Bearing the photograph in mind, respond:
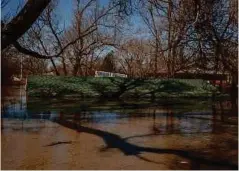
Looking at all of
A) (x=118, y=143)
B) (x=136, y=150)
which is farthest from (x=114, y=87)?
(x=136, y=150)

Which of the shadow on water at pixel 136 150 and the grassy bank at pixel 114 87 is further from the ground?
the grassy bank at pixel 114 87

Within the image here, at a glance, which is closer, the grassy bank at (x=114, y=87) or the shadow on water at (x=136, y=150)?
the shadow on water at (x=136, y=150)

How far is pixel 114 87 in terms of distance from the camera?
1230 inches

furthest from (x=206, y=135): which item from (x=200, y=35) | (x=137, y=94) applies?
(x=137, y=94)

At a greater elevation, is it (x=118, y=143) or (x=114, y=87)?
(x=114, y=87)

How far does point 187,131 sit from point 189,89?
65.9ft

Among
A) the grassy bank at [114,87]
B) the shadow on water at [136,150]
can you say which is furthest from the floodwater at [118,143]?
the grassy bank at [114,87]

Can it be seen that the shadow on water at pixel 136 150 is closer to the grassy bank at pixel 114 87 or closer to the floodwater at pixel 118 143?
the floodwater at pixel 118 143

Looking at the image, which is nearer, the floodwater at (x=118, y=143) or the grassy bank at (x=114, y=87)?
the floodwater at (x=118, y=143)

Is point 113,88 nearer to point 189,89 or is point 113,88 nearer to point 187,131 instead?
point 189,89

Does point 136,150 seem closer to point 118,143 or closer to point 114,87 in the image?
point 118,143

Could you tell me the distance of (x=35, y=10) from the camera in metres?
4.92

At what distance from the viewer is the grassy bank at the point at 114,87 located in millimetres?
29859

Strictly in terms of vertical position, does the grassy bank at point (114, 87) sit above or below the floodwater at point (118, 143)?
above
